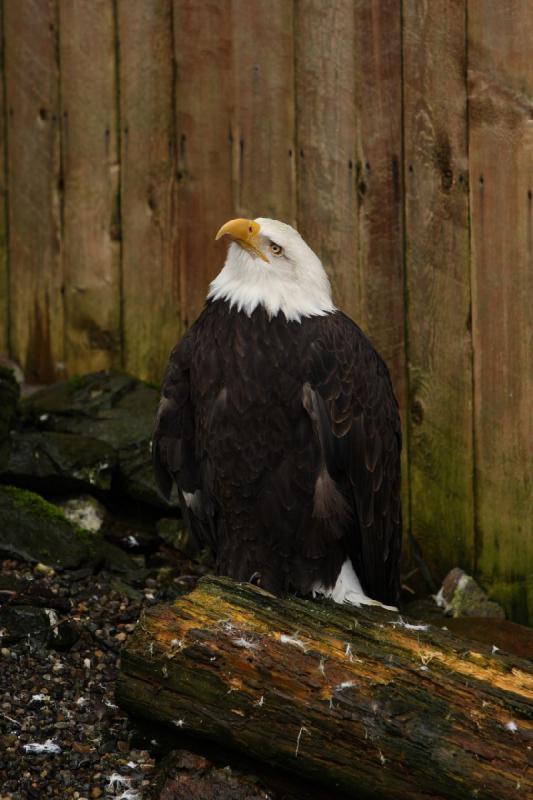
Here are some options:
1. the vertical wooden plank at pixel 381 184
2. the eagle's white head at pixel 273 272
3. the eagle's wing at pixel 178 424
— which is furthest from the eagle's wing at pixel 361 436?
the vertical wooden plank at pixel 381 184

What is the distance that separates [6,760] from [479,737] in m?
1.33

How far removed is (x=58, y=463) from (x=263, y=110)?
5.41ft

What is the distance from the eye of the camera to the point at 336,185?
194 inches

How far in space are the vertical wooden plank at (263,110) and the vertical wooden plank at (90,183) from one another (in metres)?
0.60

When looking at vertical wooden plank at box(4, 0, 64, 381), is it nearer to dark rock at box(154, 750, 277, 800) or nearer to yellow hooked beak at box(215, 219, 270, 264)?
yellow hooked beak at box(215, 219, 270, 264)

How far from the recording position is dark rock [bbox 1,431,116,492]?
4895 millimetres

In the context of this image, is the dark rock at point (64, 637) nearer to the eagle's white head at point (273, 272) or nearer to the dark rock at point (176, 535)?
the dark rock at point (176, 535)

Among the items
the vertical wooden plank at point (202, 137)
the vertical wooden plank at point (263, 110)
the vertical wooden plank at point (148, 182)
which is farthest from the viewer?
the vertical wooden plank at point (148, 182)

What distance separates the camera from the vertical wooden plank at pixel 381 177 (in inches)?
188

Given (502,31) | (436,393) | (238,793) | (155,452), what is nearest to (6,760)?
(238,793)

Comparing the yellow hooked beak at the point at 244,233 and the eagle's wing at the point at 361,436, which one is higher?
the yellow hooked beak at the point at 244,233

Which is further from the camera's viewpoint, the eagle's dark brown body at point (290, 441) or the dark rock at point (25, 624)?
the dark rock at point (25, 624)

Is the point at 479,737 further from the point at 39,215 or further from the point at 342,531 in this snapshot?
the point at 39,215

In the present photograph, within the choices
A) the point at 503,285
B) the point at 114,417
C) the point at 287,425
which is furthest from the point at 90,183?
the point at 287,425
